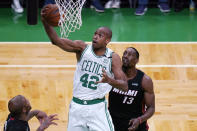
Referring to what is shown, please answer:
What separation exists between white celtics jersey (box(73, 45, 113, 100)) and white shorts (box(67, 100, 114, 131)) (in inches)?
4.1

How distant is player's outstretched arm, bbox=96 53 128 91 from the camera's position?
4570 millimetres

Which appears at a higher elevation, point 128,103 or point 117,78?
point 117,78

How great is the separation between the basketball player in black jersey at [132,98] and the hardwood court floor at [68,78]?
1331 millimetres

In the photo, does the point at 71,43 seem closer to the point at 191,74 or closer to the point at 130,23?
the point at 191,74

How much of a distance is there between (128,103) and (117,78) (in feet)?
1.77

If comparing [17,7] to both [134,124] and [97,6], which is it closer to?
[97,6]

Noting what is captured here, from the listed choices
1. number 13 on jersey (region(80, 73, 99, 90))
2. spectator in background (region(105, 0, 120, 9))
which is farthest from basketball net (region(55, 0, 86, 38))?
spectator in background (region(105, 0, 120, 9))

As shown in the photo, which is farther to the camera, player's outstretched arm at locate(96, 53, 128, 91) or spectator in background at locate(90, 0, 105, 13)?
spectator in background at locate(90, 0, 105, 13)

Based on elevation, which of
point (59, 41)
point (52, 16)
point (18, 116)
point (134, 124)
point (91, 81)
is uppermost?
point (52, 16)

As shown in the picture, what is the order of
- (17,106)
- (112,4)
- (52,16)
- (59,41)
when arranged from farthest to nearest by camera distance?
(112,4), (59,41), (52,16), (17,106)

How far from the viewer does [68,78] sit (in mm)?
8141

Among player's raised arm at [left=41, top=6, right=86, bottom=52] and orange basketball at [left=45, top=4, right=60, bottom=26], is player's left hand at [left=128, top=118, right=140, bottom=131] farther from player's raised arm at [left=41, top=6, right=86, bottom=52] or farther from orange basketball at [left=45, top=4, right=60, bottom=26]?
orange basketball at [left=45, top=4, right=60, bottom=26]

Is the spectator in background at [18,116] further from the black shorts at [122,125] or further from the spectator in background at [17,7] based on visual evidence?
the spectator in background at [17,7]

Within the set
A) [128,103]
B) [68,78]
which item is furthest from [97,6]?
[128,103]
